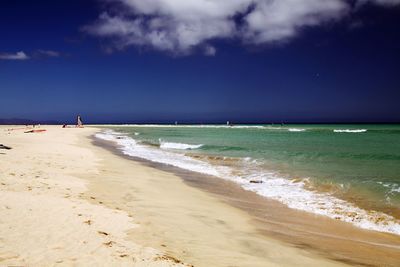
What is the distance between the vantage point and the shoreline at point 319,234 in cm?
608

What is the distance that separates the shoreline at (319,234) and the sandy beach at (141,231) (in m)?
0.03

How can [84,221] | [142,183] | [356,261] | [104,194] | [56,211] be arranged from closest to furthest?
[356,261], [84,221], [56,211], [104,194], [142,183]

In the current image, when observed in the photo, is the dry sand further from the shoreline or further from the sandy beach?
the shoreline

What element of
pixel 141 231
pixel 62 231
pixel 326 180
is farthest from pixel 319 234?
pixel 326 180

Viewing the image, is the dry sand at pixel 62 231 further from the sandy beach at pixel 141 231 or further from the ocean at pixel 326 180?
the ocean at pixel 326 180

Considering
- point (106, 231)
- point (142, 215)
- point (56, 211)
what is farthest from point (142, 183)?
point (106, 231)

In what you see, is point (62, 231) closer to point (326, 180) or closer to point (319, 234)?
point (319, 234)

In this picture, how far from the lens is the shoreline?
608 cm

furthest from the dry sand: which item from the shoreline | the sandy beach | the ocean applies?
the ocean

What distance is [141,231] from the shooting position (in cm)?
644

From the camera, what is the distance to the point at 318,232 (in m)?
7.40

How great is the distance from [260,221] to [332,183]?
5869mm

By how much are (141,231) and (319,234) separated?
375 centimetres

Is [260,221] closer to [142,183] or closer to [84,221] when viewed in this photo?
[84,221]
